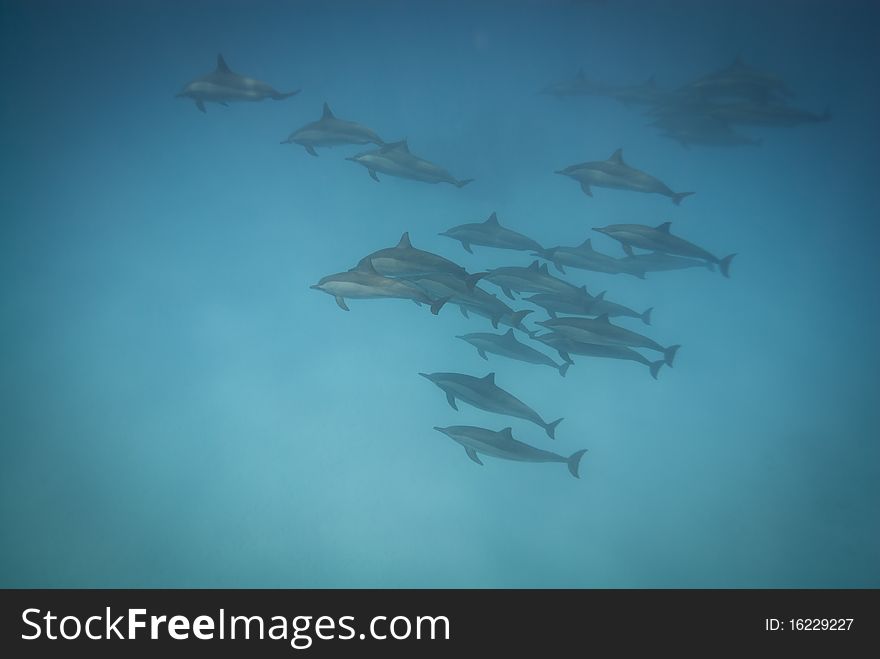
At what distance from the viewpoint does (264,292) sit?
9.38 m

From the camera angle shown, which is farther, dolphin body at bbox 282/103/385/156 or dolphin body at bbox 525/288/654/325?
dolphin body at bbox 282/103/385/156

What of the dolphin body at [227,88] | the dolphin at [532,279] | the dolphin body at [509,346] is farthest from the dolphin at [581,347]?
the dolphin body at [227,88]

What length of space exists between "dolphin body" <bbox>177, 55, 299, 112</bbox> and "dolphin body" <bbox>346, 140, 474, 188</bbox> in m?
1.51

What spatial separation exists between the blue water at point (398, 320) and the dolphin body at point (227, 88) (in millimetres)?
2501

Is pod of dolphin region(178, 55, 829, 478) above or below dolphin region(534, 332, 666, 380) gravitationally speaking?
above

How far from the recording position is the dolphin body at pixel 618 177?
25.0ft

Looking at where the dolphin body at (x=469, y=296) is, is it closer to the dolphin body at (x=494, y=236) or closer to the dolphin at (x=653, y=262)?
the dolphin body at (x=494, y=236)

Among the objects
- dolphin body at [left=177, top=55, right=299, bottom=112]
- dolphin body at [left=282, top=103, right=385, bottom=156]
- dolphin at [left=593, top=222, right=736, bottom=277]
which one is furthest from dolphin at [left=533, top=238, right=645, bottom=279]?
Answer: dolphin body at [left=177, top=55, right=299, bottom=112]

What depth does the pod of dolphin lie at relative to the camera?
6.20 m

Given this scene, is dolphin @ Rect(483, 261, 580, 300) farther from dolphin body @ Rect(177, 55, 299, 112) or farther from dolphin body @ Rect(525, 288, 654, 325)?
dolphin body @ Rect(177, 55, 299, 112)

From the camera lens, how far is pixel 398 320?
9.16 metres

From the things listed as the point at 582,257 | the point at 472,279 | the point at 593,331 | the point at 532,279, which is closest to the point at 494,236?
the point at 532,279
